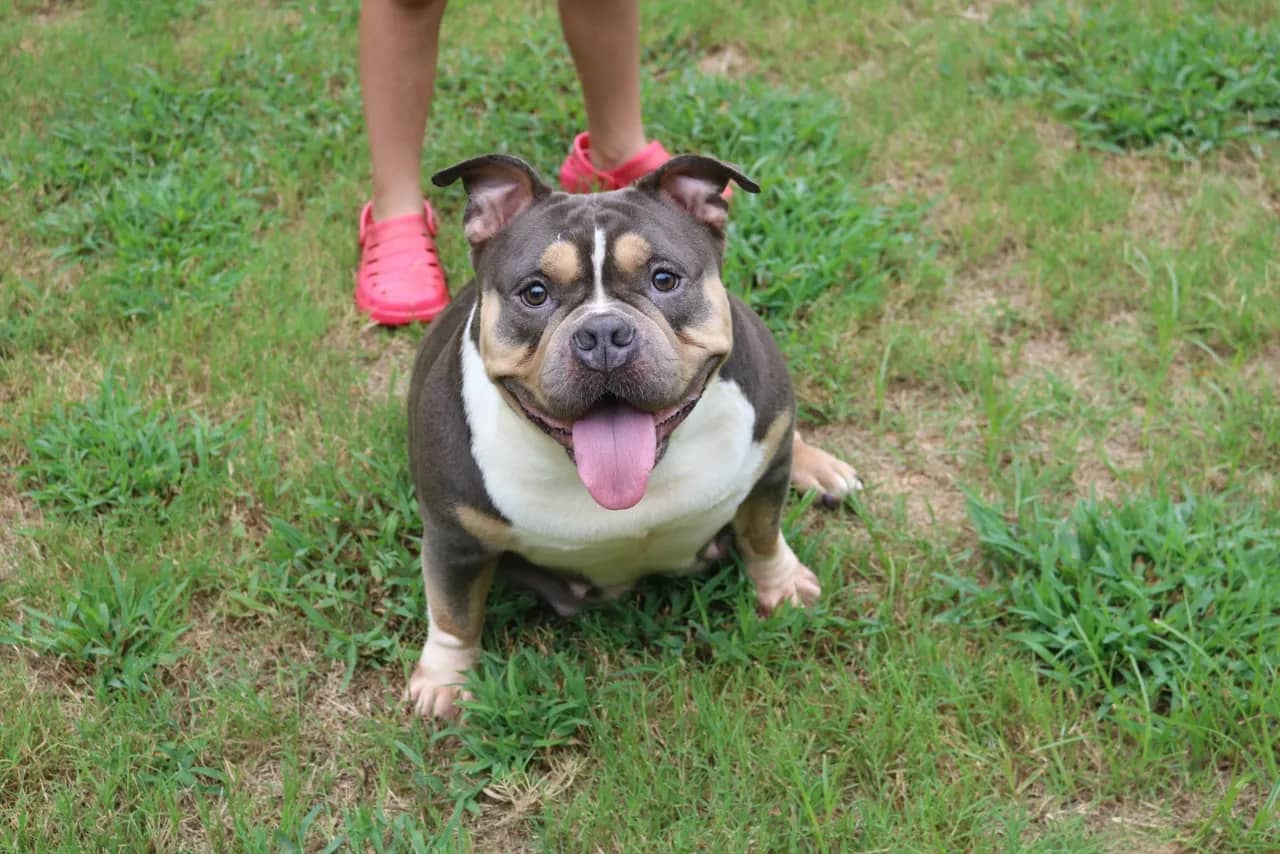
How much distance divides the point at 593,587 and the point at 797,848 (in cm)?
83

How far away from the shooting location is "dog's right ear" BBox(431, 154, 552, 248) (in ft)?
9.37

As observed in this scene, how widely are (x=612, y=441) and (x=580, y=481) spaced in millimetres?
198

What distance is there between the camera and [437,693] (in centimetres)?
302

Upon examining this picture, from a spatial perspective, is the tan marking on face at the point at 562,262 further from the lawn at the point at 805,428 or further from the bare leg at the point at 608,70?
the bare leg at the point at 608,70

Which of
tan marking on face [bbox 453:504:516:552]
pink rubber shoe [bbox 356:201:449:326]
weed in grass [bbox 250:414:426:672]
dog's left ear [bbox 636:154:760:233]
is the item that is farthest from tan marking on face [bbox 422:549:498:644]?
pink rubber shoe [bbox 356:201:449:326]

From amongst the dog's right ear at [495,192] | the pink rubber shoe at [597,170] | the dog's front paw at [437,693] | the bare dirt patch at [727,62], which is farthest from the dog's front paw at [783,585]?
the bare dirt patch at [727,62]

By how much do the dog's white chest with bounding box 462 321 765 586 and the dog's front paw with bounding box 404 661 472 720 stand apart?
1.23 feet

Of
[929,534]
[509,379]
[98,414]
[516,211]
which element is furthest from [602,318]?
[98,414]

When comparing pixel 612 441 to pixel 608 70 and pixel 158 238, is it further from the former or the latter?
pixel 158 238

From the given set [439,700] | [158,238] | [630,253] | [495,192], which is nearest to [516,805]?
[439,700]

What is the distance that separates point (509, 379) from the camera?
2.65 metres

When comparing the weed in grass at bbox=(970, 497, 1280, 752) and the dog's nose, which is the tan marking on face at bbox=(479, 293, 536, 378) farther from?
the weed in grass at bbox=(970, 497, 1280, 752)

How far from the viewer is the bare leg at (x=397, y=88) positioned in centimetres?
402

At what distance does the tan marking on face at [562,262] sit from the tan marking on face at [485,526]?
522 mm
